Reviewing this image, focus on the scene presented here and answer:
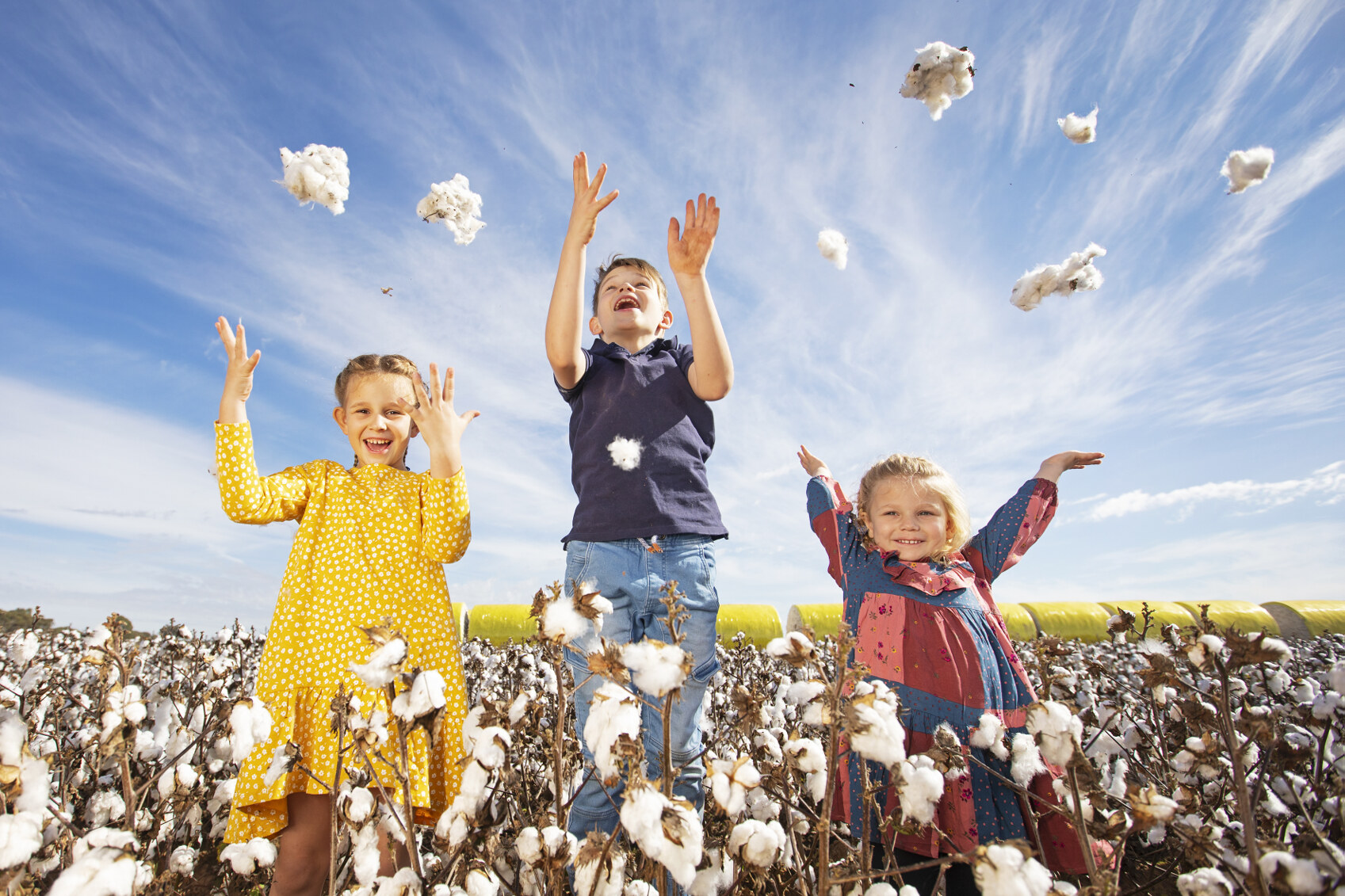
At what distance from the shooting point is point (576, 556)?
2645mm

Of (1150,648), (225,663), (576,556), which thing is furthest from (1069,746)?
(225,663)

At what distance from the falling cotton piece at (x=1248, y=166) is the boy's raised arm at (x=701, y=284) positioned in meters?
2.93

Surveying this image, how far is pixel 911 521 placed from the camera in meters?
2.77

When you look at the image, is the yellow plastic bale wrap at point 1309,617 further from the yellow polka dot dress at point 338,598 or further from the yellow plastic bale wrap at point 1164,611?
the yellow polka dot dress at point 338,598

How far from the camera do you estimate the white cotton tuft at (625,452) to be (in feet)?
8.86

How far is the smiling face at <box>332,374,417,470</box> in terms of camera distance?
281 centimetres

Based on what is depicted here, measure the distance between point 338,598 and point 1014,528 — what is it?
8.66 ft

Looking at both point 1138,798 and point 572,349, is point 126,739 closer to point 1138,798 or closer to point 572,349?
point 572,349

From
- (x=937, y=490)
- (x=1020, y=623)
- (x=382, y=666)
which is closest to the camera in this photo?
(x=382, y=666)

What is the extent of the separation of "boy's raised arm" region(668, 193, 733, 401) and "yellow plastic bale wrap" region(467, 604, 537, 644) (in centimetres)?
1086

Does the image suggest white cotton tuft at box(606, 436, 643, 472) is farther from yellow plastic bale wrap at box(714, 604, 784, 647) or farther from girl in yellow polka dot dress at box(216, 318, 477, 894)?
yellow plastic bale wrap at box(714, 604, 784, 647)

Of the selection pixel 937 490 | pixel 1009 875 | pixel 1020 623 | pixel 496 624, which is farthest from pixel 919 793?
pixel 1020 623

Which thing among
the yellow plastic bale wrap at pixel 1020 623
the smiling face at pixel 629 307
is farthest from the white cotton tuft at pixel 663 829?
the yellow plastic bale wrap at pixel 1020 623

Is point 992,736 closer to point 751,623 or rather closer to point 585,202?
point 585,202
